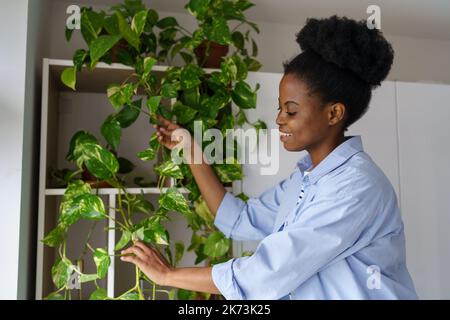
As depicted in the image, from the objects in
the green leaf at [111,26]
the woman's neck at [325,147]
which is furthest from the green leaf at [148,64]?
the woman's neck at [325,147]

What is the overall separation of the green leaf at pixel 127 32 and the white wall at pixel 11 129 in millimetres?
206

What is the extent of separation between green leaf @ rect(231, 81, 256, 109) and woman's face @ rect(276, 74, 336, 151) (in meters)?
0.20

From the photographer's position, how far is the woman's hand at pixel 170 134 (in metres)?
0.95

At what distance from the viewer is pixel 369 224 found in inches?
26.0

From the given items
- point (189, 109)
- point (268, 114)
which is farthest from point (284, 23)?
point (189, 109)

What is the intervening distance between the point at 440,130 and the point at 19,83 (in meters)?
1.15

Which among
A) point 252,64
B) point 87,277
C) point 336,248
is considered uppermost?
point 252,64

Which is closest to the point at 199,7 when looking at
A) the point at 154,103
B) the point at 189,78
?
the point at 189,78

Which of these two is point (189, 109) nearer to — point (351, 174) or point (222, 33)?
point (222, 33)

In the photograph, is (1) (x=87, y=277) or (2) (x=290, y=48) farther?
(2) (x=290, y=48)

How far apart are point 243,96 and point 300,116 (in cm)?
26

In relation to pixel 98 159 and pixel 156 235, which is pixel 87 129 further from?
pixel 156 235

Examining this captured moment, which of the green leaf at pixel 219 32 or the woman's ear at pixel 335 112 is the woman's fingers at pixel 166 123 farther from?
the woman's ear at pixel 335 112

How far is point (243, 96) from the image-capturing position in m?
0.97
